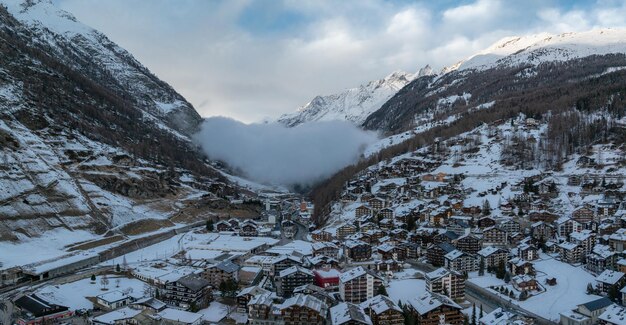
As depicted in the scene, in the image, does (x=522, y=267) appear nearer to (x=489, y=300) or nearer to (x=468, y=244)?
(x=489, y=300)

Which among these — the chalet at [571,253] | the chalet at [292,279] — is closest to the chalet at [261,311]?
the chalet at [292,279]

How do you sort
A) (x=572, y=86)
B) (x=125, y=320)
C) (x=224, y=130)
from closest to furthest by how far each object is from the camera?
(x=125, y=320), (x=572, y=86), (x=224, y=130)

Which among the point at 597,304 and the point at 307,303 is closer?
the point at 597,304

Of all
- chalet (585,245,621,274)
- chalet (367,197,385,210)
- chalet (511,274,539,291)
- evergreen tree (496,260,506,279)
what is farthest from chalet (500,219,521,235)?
chalet (367,197,385,210)

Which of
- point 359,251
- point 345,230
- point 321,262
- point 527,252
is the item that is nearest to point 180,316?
point 321,262

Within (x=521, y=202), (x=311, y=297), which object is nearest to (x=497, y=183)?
(x=521, y=202)

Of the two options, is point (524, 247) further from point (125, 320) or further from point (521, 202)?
point (125, 320)

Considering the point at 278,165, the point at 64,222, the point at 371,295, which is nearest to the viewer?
the point at 371,295
